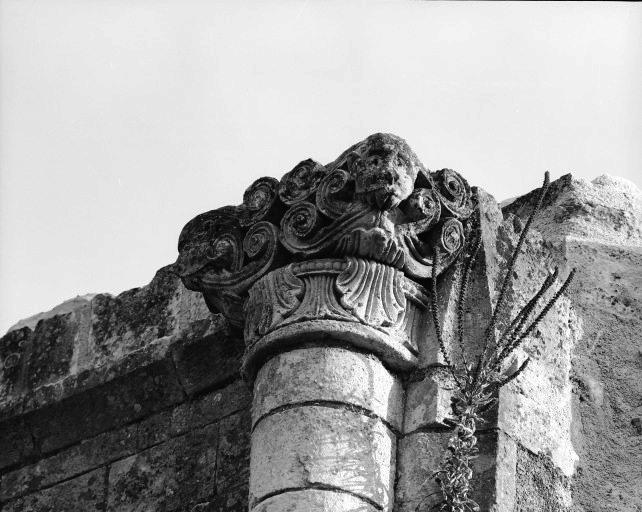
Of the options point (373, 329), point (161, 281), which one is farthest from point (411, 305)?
point (161, 281)

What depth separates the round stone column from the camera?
23.2 feet

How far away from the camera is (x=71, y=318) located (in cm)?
923

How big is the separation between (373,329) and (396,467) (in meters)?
0.51

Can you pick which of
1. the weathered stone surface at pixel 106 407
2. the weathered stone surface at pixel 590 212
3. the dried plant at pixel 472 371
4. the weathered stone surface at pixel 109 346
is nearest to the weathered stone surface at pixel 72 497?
the weathered stone surface at pixel 106 407

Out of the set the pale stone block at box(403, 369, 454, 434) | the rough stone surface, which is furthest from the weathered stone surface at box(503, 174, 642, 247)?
the pale stone block at box(403, 369, 454, 434)

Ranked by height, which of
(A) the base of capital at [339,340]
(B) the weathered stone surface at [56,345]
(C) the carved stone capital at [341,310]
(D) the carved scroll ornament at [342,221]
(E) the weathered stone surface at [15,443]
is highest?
(B) the weathered stone surface at [56,345]

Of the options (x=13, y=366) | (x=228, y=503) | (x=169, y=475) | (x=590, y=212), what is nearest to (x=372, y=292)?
(x=228, y=503)

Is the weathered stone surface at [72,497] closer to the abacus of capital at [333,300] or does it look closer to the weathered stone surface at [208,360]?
the weathered stone surface at [208,360]

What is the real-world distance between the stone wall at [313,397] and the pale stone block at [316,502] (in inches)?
0.7

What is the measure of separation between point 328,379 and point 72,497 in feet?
5.86

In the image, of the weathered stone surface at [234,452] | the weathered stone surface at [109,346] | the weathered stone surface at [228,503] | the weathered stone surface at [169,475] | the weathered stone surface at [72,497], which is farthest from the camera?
the weathered stone surface at [72,497]

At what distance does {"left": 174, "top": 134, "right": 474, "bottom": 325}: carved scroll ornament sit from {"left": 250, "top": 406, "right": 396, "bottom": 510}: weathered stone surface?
0.68m

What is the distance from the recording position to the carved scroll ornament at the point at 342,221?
24.7 feet

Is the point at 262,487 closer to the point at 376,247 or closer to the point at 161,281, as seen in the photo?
the point at 376,247
